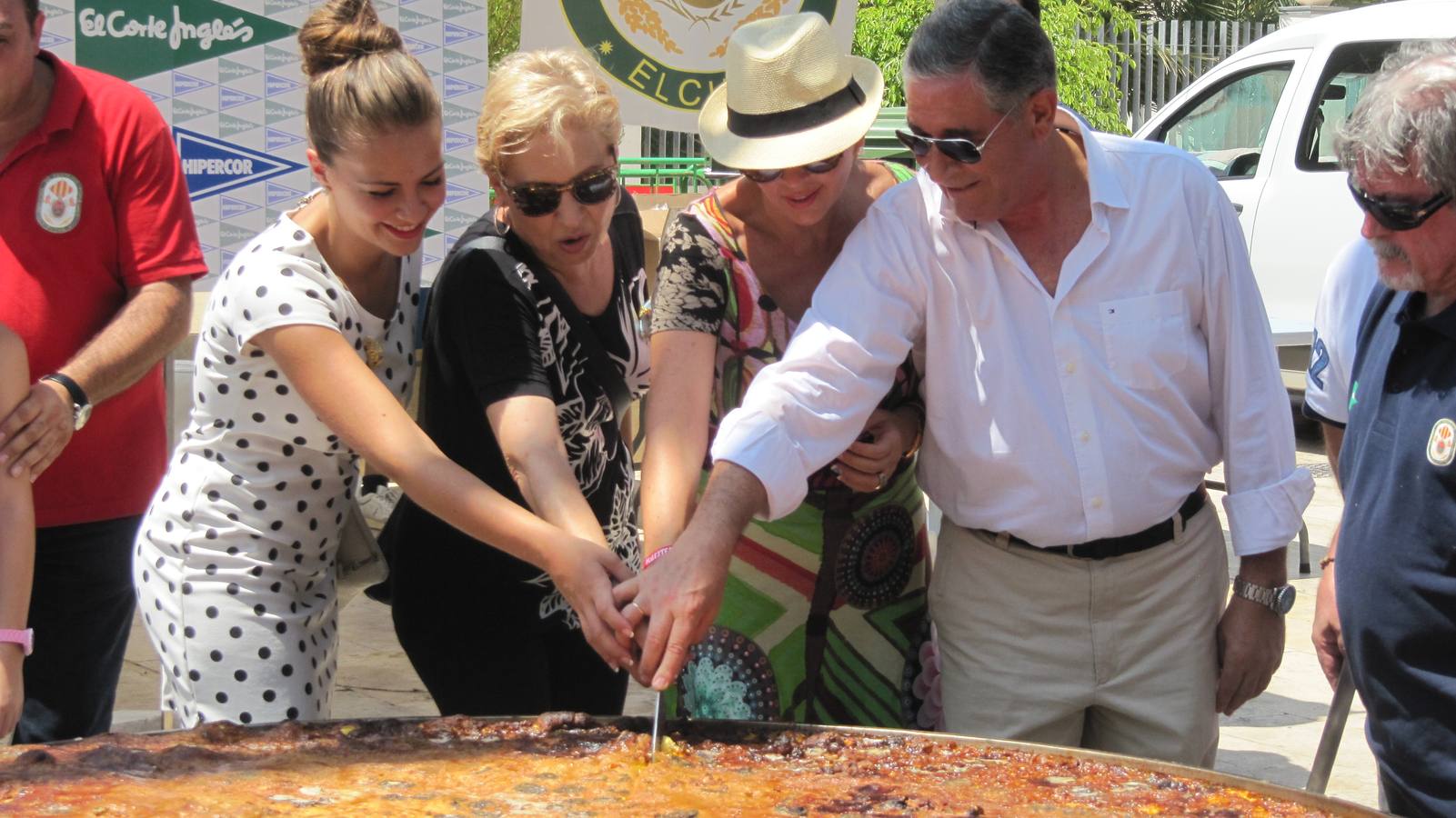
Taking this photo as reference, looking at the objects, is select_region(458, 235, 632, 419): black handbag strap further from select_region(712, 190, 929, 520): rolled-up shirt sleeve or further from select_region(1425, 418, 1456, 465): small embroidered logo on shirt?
select_region(1425, 418, 1456, 465): small embroidered logo on shirt

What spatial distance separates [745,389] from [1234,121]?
7668mm

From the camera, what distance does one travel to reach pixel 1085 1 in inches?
666

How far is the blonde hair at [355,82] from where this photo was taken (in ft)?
8.66

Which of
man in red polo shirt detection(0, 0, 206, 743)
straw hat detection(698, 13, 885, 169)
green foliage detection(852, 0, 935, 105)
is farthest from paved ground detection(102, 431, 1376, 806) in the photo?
green foliage detection(852, 0, 935, 105)

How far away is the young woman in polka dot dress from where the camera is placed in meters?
2.57

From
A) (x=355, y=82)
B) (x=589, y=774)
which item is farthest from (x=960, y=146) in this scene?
(x=589, y=774)

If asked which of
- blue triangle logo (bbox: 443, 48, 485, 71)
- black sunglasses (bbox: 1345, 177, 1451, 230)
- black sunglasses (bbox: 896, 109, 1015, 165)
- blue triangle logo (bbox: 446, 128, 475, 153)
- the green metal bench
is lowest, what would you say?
the green metal bench

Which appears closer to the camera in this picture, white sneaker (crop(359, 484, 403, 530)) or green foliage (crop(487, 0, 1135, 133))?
white sneaker (crop(359, 484, 403, 530))

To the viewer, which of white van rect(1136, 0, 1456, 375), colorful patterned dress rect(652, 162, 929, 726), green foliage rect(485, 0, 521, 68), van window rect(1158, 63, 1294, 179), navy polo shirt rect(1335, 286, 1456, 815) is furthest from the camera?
green foliage rect(485, 0, 521, 68)

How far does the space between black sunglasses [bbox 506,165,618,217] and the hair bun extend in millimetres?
352

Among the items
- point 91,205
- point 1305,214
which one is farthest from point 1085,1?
point 91,205

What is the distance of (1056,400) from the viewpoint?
2609 millimetres

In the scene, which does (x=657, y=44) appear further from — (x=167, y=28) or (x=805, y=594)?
(x=805, y=594)

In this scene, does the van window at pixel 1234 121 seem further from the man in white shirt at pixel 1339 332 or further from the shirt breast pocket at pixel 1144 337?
the shirt breast pocket at pixel 1144 337
